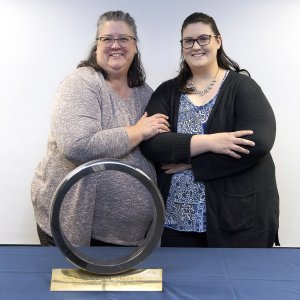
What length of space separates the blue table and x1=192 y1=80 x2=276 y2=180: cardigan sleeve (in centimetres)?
30

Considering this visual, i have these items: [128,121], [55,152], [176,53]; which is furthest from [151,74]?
[55,152]

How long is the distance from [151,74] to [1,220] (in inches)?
49.4

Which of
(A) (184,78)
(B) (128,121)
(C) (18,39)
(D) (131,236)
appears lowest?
(D) (131,236)

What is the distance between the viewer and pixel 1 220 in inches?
99.0

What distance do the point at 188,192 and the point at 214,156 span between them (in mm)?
171

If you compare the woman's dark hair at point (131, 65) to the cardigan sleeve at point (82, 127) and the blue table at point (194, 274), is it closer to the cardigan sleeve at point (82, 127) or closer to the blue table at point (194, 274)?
the cardigan sleeve at point (82, 127)

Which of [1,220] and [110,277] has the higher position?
[110,277]

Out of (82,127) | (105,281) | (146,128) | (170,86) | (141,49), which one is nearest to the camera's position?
(105,281)

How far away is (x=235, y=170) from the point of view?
4.95ft

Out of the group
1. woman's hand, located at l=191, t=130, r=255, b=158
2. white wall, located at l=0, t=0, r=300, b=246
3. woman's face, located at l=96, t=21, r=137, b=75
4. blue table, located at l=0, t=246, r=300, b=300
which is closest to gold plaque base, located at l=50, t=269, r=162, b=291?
blue table, located at l=0, t=246, r=300, b=300

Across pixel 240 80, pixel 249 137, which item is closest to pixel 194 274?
pixel 249 137

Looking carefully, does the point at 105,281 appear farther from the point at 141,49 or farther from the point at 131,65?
the point at 141,49

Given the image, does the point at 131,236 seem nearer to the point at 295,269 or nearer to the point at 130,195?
the point at 130,195

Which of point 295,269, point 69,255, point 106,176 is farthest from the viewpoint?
point 106,176
